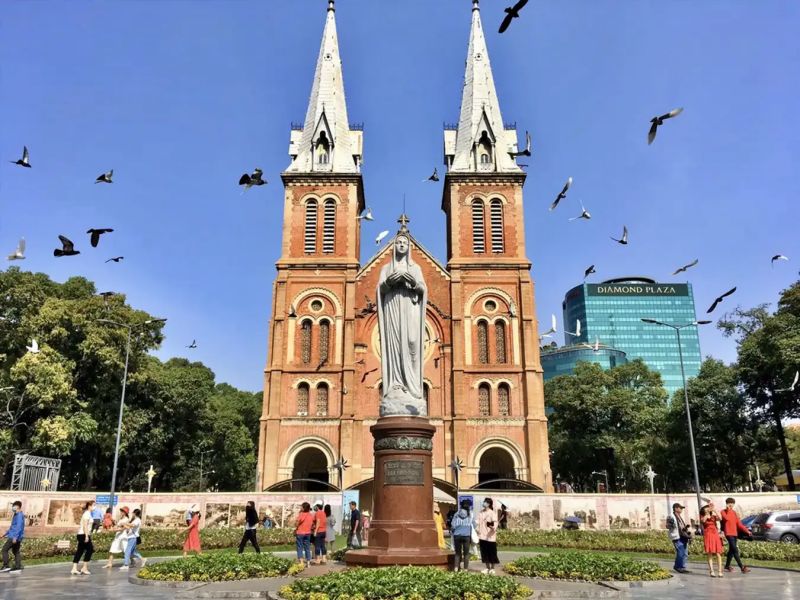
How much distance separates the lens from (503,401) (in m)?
37.1

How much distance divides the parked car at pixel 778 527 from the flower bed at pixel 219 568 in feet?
59.0

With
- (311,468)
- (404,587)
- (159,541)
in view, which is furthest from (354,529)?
(311,468)

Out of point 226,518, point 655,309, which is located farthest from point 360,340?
point 655,309

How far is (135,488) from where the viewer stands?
167 feet

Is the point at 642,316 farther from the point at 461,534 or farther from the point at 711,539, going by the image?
the point at 461,534

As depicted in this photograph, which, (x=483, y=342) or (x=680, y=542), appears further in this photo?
(x=483, y=342)

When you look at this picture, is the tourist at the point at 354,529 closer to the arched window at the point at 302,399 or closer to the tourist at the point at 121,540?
the tourist at the point at 121,540

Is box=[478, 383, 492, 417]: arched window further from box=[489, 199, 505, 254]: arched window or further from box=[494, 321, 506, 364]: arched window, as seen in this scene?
box=[489, 199, 505, 254]: arched window

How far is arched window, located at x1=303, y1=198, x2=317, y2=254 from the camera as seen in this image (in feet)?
132

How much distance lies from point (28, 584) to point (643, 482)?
168 feet

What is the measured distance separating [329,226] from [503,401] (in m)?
14.7

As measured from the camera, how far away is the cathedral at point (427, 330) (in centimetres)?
3569

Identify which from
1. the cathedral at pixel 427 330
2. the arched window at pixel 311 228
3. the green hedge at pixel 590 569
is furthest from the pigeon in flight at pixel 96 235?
the arched window at pixel 311 228

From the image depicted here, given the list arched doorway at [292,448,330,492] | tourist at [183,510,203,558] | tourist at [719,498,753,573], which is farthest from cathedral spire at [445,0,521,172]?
tourist at [183,510,203,558]
